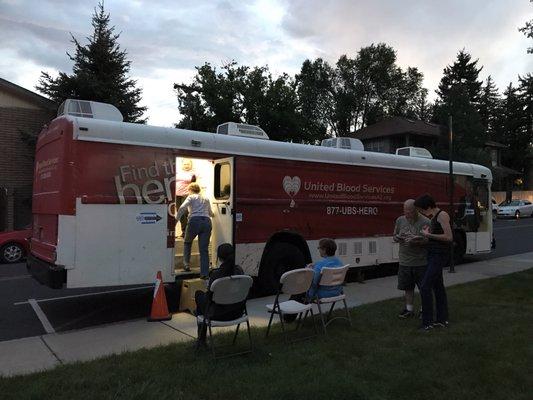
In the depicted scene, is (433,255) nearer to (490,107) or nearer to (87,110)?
(87,110)

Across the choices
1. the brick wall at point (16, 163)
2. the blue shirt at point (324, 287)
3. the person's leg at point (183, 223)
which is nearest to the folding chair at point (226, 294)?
the blue shirt at point (324, 287)

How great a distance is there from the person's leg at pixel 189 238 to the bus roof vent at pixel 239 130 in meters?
1.88

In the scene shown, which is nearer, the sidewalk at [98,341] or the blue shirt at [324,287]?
the sidewalk at [98,341]

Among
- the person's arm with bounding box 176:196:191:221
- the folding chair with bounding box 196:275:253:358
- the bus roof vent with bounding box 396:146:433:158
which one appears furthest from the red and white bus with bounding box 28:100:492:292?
the folding chair with bounding box 196:275:253:358

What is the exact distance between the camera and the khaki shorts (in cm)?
725

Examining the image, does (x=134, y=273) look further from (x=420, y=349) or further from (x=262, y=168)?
(x=420, y=349)

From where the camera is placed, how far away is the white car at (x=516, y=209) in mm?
36969

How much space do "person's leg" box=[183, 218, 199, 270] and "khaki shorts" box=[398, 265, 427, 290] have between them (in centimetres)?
329

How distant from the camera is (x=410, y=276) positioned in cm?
730

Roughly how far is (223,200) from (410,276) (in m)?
3.43

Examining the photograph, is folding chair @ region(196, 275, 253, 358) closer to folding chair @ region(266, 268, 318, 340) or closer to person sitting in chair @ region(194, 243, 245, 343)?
person sitting in chair @ region(194, 243, 245, 343)

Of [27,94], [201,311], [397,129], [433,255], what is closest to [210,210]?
[201,311]

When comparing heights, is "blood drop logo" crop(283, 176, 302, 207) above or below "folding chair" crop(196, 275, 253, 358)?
above

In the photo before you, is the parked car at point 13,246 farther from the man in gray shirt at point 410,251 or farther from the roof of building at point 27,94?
the man in gray shirt at point 410,251
